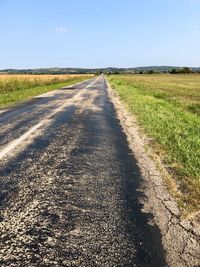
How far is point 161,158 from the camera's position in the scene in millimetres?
7414

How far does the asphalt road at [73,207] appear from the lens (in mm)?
3383

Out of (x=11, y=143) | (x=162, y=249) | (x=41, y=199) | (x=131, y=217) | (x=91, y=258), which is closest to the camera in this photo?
(x=91, y=258)

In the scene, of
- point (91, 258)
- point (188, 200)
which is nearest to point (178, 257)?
point (91, 258)

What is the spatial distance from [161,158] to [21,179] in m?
2.94

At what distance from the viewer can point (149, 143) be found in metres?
8.97

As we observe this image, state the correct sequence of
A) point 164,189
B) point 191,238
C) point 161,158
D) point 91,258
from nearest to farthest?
point 91,258 → point 191,238 → point 164,189 → point 161,158

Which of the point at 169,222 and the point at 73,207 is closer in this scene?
the point at 169,222

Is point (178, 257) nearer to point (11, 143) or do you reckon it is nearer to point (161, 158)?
point (161, 158)

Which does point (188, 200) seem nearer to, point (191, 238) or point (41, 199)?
point (191, 238)

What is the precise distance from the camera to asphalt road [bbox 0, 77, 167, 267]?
338 cm

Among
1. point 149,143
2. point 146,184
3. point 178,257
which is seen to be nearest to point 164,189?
point 146,184

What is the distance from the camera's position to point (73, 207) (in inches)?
181

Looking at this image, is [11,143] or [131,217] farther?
[11,143]

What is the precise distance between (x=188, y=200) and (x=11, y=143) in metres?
4.82
